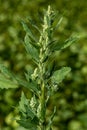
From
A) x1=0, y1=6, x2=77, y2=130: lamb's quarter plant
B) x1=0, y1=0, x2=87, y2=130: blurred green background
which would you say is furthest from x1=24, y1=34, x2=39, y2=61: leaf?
x1=0, y1=0, x2=87, y2=130: blurred green background

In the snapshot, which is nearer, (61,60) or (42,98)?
(42,98)

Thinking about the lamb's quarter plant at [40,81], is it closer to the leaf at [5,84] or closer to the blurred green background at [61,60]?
the leaf at [5,84]

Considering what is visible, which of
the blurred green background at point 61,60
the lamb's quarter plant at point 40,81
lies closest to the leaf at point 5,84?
the lamb's quarter plant at point 40,81

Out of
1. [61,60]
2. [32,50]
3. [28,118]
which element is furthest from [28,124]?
[61,60]

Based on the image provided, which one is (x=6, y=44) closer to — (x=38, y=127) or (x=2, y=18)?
(x=2, y=18)

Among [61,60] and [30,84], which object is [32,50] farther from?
[61,60]

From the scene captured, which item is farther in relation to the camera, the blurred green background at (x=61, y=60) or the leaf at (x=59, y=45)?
the blurred green background at (x=61, y=60)

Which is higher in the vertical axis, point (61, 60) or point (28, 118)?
point (61, 60)

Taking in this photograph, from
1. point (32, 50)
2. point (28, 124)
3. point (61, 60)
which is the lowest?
point (28, 124)

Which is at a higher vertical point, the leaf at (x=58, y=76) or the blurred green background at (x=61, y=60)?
the blurred green background at (x=61, y=60)
